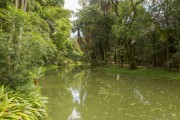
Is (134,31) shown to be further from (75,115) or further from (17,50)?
(17,50)

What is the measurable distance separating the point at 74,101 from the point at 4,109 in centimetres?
488

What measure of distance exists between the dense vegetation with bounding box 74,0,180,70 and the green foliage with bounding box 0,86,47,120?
14004 mm

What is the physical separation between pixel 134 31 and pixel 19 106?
55.8 feet

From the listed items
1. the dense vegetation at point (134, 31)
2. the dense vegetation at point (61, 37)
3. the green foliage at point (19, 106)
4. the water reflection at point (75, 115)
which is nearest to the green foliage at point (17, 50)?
the dense vegetation at point (61, 37)

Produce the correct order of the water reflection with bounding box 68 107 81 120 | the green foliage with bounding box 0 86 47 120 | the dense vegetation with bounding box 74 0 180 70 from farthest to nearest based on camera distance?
the dense vegetation with bounding box 74 0 180 70, the water reflection with bounding box 68 107 81 120, the green foliage with bounding box 0 86 47 120

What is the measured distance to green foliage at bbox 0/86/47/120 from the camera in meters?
5.56


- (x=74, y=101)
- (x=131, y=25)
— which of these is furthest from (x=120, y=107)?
(x=131, y=25)

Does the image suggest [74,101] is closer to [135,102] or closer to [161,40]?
[135,102]

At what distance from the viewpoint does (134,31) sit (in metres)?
21.4

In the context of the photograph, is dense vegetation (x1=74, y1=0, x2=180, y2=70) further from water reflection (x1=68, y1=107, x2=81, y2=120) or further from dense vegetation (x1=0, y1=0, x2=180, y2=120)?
water reflection (x1=68, y1=107, x2=81, y2=120)

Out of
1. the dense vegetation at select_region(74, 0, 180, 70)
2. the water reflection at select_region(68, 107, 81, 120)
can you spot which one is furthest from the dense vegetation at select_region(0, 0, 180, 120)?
the water reflection at select_region(68, 107, 81, 120)

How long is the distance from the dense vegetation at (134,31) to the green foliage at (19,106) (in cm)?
1400

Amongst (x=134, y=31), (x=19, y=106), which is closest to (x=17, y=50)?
(x=19, y=106)

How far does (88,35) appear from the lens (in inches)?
1531
